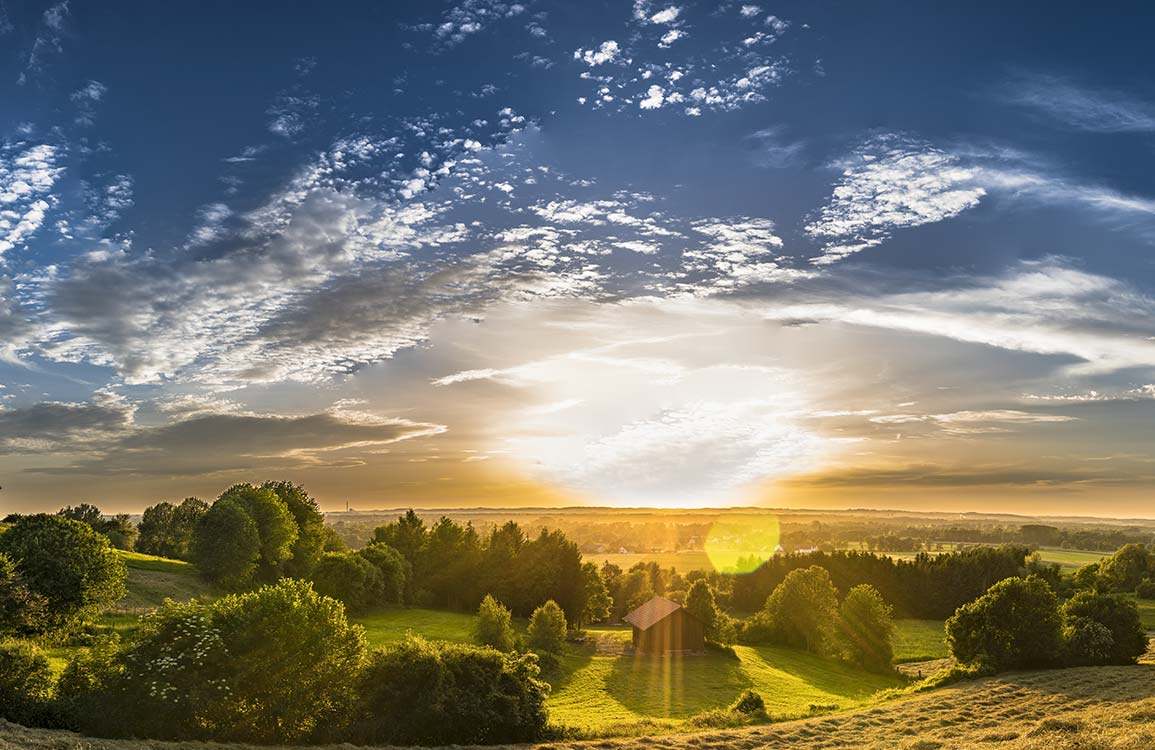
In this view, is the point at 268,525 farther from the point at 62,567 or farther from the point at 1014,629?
the point at 1014,629

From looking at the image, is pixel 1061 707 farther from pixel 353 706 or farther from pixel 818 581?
pixel 818 581

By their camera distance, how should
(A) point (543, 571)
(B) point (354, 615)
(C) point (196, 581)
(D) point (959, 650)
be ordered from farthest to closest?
(A) point (543, 571) → (B) point (354, 615) → (C) point (196, 581) → (D) point (959, 650)

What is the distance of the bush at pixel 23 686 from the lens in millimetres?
24266

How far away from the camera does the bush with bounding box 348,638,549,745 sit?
28.4 metres

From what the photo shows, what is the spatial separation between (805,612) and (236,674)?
223ft

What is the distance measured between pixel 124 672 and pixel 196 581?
53.0m

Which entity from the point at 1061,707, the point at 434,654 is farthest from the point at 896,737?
the point at 434,654

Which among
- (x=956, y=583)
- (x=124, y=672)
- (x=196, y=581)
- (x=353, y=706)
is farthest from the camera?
(x=956, y=583)

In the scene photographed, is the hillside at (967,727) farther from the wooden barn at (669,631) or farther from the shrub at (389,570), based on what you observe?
the shrub at (389,570)

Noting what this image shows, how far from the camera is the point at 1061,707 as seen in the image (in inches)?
1292

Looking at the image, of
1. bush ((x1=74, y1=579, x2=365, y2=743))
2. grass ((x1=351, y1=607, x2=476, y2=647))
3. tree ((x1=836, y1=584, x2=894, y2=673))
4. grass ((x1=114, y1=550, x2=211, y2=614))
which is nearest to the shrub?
grass ((x1=351, y1=607, x2=476, y2=647))

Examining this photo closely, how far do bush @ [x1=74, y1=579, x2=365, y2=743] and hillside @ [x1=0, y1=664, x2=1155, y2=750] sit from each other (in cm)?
216

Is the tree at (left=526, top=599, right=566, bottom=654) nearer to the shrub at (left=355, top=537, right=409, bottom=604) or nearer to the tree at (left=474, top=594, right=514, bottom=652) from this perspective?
the tree at (left=474, top=594, right=514, bottom=652)

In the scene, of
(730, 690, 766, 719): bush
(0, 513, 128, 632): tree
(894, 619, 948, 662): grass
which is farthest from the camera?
(894, 619, 948, 662): grass
